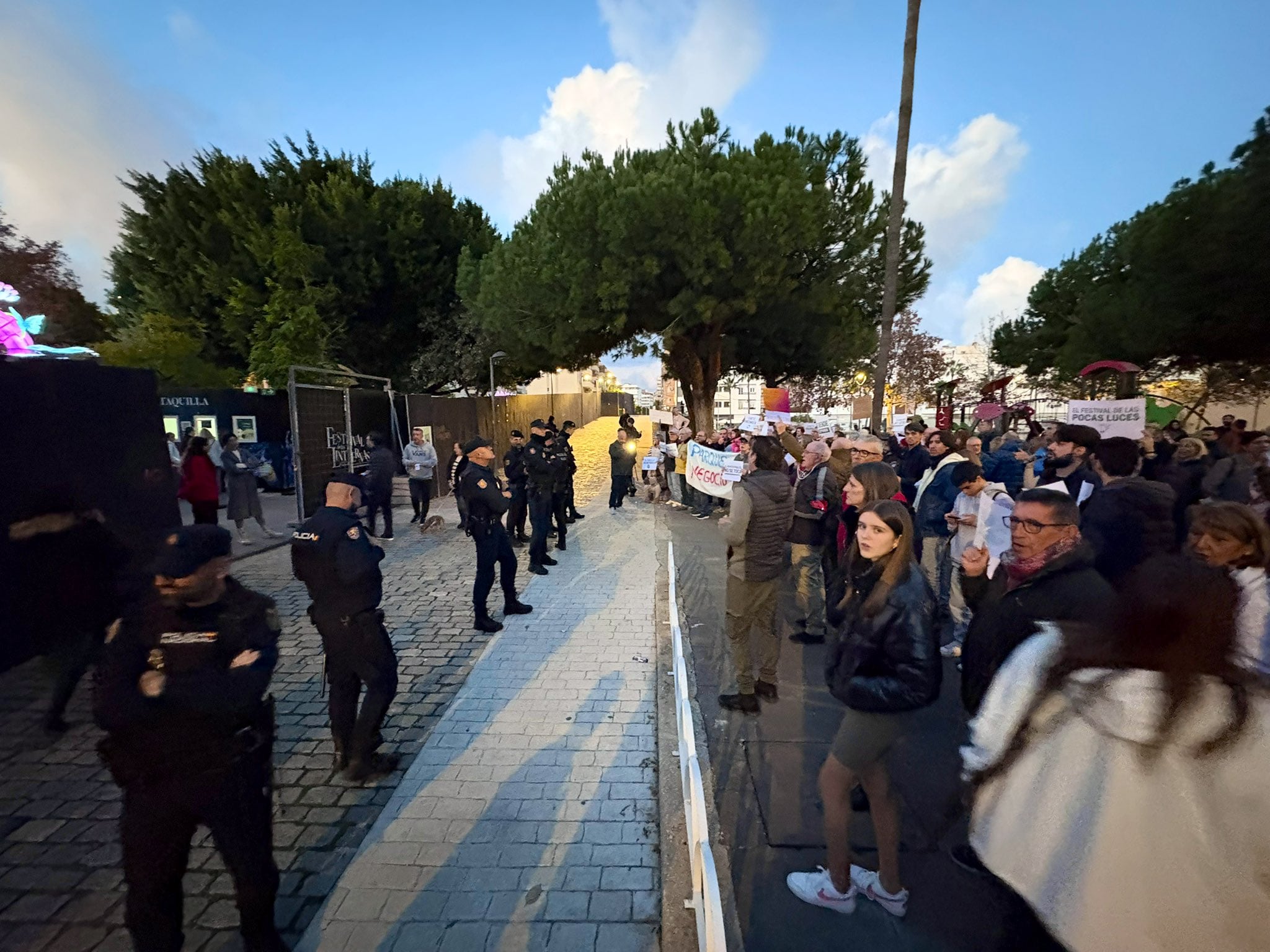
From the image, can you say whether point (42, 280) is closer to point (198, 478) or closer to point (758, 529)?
point (198, 478)

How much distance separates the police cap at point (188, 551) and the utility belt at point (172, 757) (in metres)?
0.59

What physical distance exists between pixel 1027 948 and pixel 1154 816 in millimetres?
808

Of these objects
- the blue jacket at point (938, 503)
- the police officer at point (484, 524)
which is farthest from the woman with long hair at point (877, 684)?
the police officer at point (484, 524)

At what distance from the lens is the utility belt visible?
2080 mm

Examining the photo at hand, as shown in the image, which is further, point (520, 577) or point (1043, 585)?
point (520, 577)

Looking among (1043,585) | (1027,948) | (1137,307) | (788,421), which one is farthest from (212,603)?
(1137,307)

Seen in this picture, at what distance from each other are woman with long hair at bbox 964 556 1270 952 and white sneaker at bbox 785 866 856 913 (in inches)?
49.9

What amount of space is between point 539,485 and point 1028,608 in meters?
6.75

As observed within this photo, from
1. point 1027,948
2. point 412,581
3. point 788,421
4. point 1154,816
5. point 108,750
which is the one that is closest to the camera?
point 1154,816

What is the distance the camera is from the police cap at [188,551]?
2.11 m

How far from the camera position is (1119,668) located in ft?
4.93

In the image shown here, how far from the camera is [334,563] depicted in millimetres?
3516

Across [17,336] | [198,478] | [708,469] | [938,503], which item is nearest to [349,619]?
[938,503]

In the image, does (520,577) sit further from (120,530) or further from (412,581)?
(120,530)
